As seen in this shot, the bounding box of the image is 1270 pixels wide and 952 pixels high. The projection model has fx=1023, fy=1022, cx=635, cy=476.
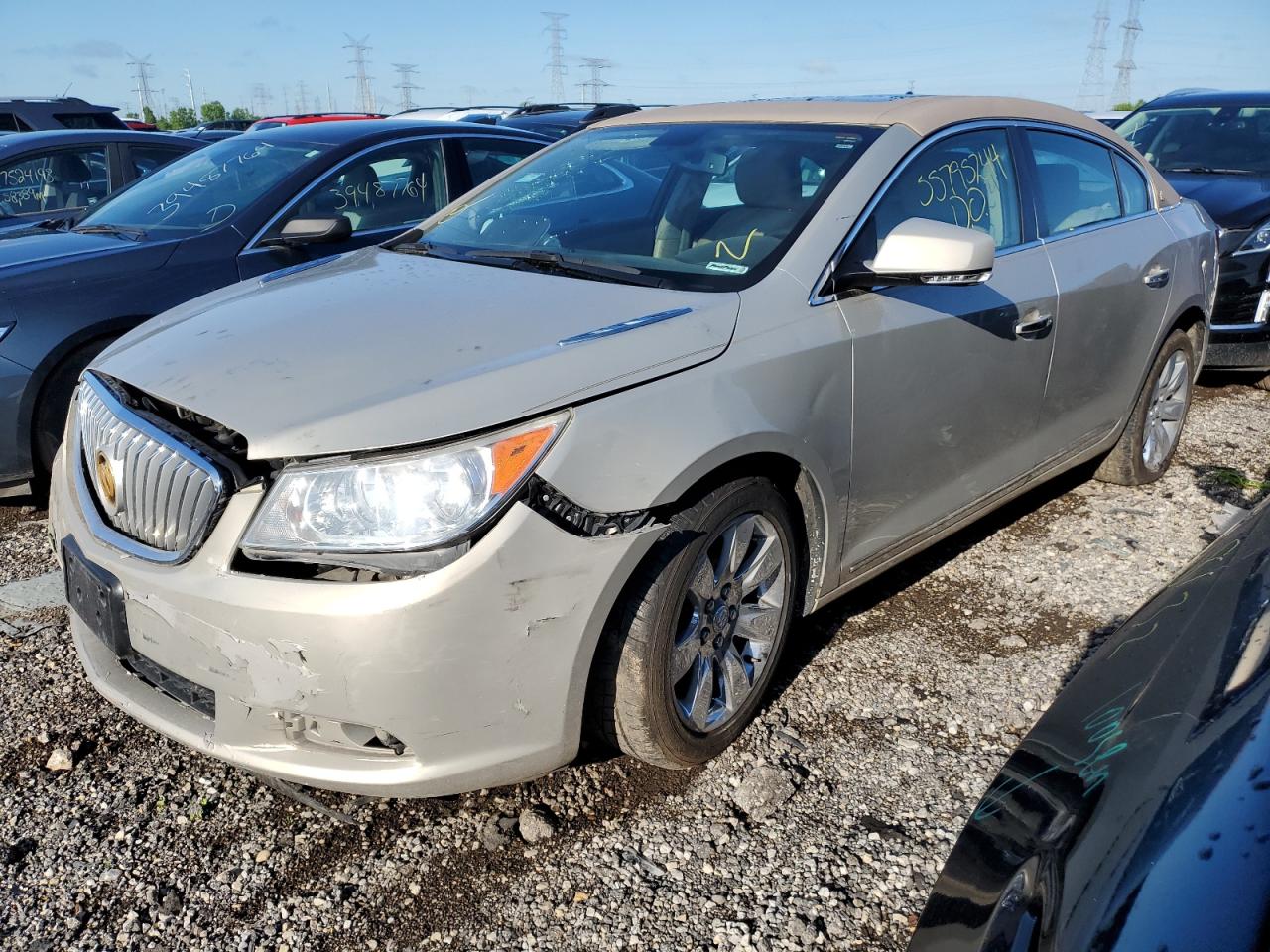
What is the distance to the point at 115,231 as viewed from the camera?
4.71 m

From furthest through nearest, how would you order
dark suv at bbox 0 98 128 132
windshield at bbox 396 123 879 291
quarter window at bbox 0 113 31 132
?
quarter window at bbox 0 113 31 132, dark suv at bbox 0 98 128 132, windshield at bbox 396 123 879 291

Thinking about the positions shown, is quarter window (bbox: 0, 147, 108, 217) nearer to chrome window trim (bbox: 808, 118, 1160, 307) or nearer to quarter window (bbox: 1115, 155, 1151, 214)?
chrome window trim (bbox: 808, 118, 1160, 307)

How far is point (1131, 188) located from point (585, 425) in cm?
315

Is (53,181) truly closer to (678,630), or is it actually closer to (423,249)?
(423,249)

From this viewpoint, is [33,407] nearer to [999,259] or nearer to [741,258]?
[741,258]

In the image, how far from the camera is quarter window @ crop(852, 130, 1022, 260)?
9.59ft

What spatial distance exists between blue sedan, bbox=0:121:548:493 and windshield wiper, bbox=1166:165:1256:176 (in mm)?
4533

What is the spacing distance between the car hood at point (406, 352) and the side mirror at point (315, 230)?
1.46 metres

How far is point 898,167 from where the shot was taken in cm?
295

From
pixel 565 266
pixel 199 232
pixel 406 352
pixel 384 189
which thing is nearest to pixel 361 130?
pixel 384 189

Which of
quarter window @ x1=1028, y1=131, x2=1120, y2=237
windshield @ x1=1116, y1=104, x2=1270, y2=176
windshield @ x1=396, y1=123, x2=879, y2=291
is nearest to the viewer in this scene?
windshield @ x1=396, y1=123, x2=879, y2=291

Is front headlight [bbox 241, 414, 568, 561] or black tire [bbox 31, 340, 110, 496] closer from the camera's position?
front headlight [bbox 241, 414, 568, 561]

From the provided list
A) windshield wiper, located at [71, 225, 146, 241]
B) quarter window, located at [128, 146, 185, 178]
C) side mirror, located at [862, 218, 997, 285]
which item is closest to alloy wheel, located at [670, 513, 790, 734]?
side mirror, located at [862, 218, 997, 285]

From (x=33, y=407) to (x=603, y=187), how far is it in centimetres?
245
